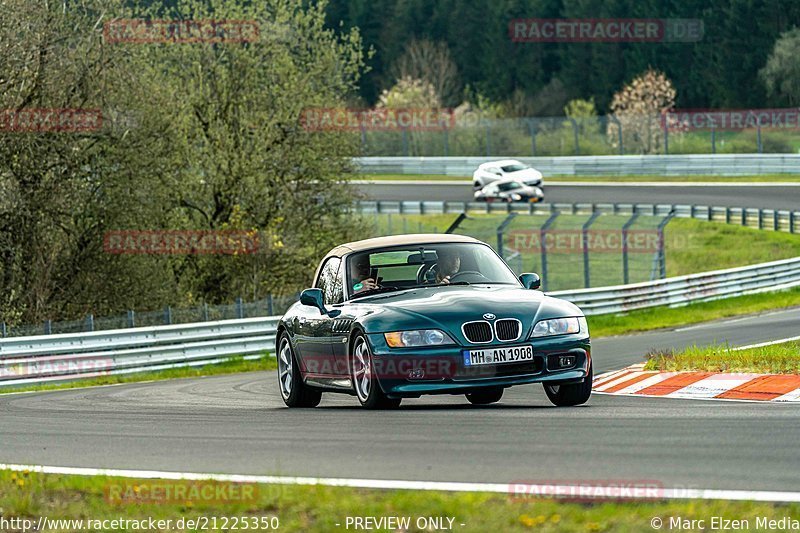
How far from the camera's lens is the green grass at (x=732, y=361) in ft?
41.5

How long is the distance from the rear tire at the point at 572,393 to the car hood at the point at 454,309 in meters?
0.57

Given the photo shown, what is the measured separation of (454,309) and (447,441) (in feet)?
7.65

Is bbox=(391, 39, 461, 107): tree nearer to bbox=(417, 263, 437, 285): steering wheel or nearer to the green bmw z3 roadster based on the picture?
the green bmw z3 roadster

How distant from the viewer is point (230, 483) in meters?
6.90

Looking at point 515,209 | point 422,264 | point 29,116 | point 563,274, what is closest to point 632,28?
point 515,209

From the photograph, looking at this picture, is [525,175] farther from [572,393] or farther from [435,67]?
[435,67]

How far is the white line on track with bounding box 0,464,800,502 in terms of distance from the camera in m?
6.00

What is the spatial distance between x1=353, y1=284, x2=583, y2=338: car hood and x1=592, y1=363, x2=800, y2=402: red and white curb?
5.28 feet

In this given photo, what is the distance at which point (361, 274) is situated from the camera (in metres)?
12.1

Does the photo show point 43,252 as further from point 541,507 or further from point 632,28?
point 632,28

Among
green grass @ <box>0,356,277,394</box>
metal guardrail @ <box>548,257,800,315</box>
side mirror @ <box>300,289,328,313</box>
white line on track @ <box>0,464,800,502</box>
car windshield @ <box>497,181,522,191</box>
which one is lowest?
metal guardrail @ <box>548,257,800,315</box>

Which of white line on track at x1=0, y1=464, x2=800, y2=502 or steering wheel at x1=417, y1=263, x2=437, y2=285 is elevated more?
steering wheel at x1=417, y1=263, x2=437, y2=285

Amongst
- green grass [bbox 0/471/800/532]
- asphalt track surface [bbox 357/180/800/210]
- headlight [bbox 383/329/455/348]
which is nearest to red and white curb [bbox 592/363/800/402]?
headlight [bbox 383/329/455/348]

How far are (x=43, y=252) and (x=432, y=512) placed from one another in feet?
75.7
